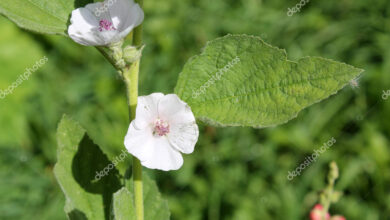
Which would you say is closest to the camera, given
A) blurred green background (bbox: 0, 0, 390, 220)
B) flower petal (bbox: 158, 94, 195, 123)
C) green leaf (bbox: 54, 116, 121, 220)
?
flower petal (bbox: 158, 94, 195, 123)

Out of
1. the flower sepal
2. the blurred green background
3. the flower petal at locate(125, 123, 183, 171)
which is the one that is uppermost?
the flower sepal

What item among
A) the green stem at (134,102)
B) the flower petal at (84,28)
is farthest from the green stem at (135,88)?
the flower petal at (84,28)

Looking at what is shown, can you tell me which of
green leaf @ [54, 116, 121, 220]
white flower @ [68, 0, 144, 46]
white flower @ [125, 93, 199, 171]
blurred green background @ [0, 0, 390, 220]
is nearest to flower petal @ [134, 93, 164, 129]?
white flower @ [125, 93, 199, 171]

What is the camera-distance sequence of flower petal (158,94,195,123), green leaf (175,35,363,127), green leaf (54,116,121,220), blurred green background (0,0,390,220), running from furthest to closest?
blurred green background (0,0,390,220) < green leaf (54,116,121,220) < flower petal (158,94,195,123) < green leaf (175,35,363,127)

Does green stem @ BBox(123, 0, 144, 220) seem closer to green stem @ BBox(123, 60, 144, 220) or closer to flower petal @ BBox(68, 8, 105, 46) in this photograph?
green stem @ BBox(123, 60, 144, 220)

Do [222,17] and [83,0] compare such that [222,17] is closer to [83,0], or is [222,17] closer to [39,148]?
[39,148]

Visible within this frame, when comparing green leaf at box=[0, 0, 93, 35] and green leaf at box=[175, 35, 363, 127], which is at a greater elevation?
green leaf at box=[0, 0, 93, 35]

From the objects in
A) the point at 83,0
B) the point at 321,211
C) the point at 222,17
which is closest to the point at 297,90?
the point at 83,0
